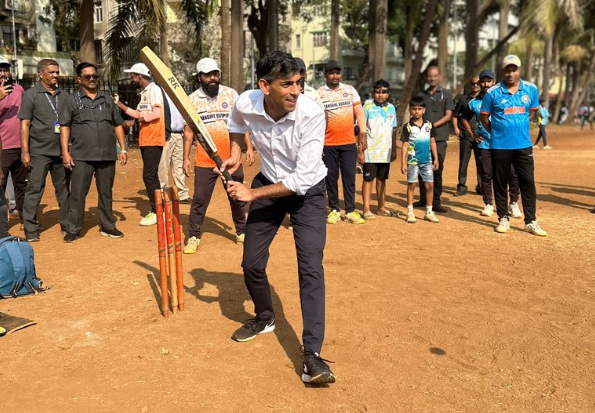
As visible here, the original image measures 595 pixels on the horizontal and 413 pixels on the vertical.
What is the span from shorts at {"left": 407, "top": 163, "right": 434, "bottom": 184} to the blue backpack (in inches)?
214

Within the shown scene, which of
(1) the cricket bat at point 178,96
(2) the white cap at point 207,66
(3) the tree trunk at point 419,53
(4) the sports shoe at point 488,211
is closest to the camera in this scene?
(1) the cricket bat at point 178,96

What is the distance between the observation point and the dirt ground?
387 centimetres

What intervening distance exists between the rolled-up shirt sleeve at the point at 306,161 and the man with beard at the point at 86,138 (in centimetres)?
448

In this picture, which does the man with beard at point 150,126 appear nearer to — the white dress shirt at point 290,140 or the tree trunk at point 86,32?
the white dress shirt at point 290,140

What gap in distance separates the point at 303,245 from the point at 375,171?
209 inches

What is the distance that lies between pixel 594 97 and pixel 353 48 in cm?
4745

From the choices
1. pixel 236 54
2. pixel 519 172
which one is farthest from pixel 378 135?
pixel 236 54

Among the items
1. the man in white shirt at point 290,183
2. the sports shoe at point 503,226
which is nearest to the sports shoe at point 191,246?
the man in white shirt at point 290,183

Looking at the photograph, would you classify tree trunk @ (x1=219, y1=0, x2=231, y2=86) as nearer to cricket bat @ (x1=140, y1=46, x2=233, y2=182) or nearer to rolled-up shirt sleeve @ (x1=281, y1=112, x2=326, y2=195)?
cricket bat @ (x1=140, y1=46, x2=233, y2=182)

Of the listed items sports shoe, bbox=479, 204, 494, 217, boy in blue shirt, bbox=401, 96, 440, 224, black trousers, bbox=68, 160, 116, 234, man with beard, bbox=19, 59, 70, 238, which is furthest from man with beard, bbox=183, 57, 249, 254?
A: sports shoe, bbox=479, 204, 494, 217

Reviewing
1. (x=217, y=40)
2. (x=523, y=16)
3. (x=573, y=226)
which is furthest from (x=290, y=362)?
(x=217, y=40)

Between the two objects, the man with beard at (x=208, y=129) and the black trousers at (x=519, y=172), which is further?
the black trousers at (x=519, y=172)

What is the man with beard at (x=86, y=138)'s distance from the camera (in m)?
7.73

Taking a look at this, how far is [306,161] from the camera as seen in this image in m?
4.10
